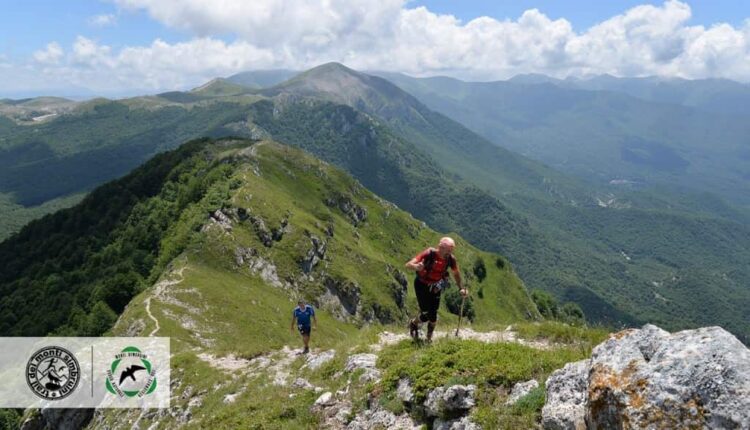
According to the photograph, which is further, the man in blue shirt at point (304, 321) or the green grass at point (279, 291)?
the man in blue shirt at point (304, 321)

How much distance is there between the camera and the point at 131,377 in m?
26.5

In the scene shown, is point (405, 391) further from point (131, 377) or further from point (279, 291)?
point (279, 291)

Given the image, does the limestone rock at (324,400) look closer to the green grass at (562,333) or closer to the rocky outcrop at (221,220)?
the green grass at (562,333)

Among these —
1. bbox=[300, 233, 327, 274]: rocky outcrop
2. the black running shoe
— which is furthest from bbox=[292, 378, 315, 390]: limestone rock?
bbox=[300, 233, 327, 274]: rocky outcrop

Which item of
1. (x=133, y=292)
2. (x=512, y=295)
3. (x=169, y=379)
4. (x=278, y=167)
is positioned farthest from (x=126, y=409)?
(x=512, y=295)

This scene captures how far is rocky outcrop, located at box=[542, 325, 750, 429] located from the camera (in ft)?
24.1

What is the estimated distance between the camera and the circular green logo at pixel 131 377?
85.1ft

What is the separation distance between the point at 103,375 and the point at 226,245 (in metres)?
42.2

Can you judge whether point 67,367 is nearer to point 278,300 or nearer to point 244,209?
point 278,300

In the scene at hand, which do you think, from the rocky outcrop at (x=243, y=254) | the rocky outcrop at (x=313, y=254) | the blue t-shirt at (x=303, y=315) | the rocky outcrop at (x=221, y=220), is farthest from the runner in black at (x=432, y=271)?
the rocky outcrop at (x=313, y=254)

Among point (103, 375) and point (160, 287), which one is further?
point (160, 287)

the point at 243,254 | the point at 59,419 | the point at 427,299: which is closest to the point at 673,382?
the point at 427,299

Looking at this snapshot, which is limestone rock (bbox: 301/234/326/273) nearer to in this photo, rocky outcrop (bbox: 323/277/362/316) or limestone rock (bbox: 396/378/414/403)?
rocky outcrop (bbox: 323/277/362/316)

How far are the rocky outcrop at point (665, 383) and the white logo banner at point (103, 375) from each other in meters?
21.2
